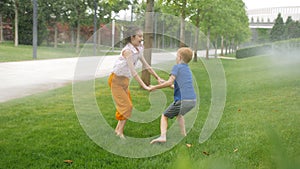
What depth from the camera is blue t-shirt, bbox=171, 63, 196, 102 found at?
3.93 meters

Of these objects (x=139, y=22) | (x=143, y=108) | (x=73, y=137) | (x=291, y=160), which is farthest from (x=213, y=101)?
(x=291, y=160)

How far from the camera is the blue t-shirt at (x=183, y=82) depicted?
155 inches

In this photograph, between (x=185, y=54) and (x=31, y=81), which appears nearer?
(x=185, y=54)

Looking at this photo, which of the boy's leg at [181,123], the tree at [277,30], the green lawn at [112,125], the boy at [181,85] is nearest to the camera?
the green lawn at [112,125]

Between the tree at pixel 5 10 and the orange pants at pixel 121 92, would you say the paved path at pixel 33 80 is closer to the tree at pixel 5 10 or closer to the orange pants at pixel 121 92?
the orange pants at pixel 121 92

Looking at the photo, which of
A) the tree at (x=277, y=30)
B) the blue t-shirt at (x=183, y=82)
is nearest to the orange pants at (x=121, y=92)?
the blue t-shirt at (x=183, y=82)

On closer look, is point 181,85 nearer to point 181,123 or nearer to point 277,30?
point 181,123

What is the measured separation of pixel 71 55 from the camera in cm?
1997

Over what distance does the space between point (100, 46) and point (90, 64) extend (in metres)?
0.37

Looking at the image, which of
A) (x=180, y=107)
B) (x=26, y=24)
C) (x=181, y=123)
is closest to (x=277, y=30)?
(x=26, y=24)

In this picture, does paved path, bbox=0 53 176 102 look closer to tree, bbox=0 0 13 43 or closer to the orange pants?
the orange pants

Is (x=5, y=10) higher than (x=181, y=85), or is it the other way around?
(x=5, y=10)

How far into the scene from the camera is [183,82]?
13.0 feet

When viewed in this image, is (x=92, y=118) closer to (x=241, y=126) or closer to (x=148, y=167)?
(x=148, y=167)
